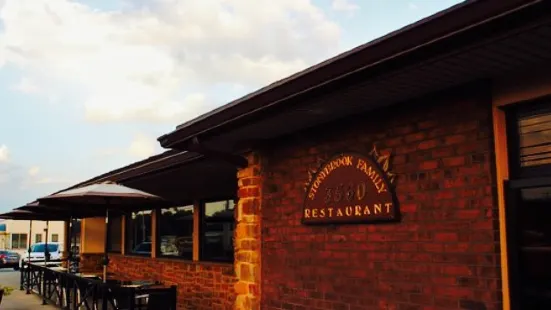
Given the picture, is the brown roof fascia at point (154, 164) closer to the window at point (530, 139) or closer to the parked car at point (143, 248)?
the parked car at point (143, 248)

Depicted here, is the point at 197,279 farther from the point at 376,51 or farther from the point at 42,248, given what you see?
the point at 42,248

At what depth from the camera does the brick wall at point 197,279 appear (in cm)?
987

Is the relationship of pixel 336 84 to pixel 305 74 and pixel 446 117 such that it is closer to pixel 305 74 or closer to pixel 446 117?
pixel 305 74

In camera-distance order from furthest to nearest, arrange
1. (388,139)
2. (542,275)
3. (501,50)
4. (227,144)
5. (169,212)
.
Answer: (169,212) < (227,144) < (388,139) < (542,275) < (501,50)

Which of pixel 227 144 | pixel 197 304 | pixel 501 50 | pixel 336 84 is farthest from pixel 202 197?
pixel 501 50

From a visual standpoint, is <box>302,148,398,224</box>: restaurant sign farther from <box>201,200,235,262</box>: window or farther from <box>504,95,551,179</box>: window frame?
<box>201,200,235,262</box>: window

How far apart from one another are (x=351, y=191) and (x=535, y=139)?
1574mm

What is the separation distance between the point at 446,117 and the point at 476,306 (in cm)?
124

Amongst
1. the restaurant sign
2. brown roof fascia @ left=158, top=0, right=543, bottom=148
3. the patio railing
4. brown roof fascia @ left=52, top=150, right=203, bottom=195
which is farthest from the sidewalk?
brown roof fascia @ left=158, top=0, right=543, bottom=148

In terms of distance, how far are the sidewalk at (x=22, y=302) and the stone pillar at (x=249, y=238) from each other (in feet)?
30.3

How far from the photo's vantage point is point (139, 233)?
14609 mm

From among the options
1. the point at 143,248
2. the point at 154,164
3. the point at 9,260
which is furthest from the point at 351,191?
the point at 9,260

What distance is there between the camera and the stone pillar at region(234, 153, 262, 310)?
5824 millimetres

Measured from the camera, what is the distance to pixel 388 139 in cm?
441
